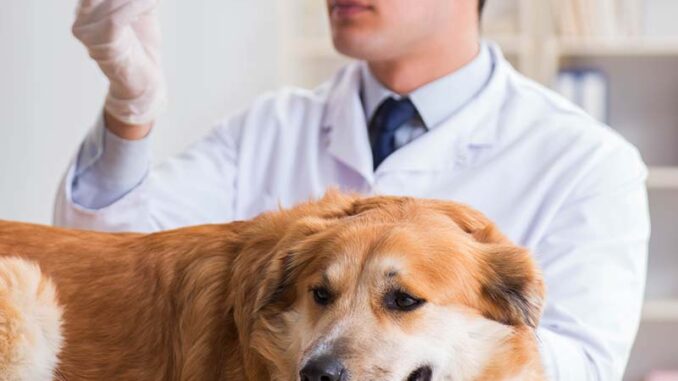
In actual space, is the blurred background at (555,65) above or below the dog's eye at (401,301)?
below

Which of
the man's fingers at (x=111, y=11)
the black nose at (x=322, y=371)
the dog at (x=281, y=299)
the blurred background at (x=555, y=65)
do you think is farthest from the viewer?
the blurred background at (x=555, y=65)

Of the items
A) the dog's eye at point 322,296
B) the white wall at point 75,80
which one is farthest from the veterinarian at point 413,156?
the white wall at point 75,80

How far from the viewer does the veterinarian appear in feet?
5.79

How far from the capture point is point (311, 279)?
1444 mm

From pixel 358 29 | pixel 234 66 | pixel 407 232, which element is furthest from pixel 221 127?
pixel 234 66

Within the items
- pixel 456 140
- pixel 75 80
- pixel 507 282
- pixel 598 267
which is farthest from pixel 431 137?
pixel 75 80

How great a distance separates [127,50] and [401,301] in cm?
58

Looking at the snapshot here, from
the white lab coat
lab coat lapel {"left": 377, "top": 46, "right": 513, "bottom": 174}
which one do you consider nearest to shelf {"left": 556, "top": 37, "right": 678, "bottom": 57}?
the white lab coat

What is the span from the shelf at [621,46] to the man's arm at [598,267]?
2204mm

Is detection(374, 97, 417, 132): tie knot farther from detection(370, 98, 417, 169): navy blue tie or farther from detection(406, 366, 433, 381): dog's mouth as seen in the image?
detection(406, 366, 433, 381): dog's mouth

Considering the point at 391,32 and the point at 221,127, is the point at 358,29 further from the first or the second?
the point at 221,127

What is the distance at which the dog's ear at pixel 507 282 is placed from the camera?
1.43 metres

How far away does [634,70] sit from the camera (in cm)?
440

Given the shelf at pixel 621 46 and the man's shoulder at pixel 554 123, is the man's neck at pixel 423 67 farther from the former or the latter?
the shelf at pixel 621 46
